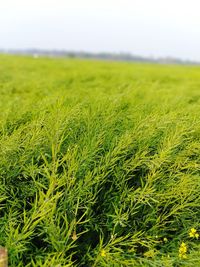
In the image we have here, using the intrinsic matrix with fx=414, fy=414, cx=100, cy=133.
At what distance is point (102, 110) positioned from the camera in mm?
2549

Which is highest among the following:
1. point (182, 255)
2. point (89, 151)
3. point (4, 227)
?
point (89, 151)

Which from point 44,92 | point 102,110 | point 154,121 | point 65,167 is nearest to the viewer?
point 65,167

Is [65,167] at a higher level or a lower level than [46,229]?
higher

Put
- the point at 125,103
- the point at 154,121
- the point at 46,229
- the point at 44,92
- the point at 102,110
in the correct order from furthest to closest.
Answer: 1. the point at 44,92
2. the point at 125,103
3. the point at 102,110
4. the point at 154,121
5. the point at 46,229

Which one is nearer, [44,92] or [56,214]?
[56,214]

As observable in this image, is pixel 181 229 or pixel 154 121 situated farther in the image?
pixel 154 121

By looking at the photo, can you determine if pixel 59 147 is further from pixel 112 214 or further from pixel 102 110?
pixel 102 110

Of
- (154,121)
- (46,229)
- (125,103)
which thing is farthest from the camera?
(125,103)

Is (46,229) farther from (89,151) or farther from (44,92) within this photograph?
(44,92)

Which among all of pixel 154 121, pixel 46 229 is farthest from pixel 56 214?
pixel 154 121

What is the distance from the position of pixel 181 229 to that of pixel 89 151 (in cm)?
65

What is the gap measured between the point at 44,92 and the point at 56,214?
2.34m

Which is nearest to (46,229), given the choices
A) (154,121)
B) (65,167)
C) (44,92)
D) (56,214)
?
(56,214)

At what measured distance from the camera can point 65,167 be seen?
6.89 ft
